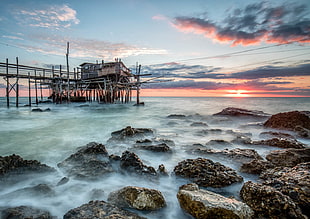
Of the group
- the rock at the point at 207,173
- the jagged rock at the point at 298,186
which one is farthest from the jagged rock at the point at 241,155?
the jagged rock at the point at 298,186

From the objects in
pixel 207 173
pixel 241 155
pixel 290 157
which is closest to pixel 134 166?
pixel 207 173

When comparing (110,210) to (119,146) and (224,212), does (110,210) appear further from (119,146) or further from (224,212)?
(119,146)

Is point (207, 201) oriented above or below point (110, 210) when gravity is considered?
above

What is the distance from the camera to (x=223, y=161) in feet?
15.7

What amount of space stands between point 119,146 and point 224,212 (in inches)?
193

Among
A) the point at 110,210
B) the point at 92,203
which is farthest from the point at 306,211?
the point at 92,203

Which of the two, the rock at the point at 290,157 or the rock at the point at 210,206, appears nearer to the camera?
the rock at the point at 210,206

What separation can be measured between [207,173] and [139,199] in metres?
1.67

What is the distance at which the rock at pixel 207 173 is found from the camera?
3.38 m

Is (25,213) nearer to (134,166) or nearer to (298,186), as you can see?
(134,166)

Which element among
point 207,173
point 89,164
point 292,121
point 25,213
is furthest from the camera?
point 292,121

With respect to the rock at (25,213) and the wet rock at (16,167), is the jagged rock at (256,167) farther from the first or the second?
the wet rock at (16,167)

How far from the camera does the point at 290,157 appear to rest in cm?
417

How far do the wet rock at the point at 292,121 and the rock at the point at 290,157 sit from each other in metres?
4.95
